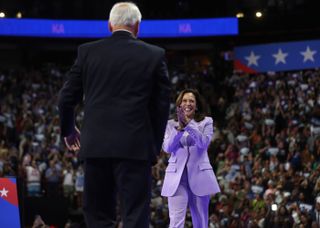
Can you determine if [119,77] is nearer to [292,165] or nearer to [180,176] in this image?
[180,176]

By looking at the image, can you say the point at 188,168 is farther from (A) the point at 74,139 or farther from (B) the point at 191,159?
(A) the point at 74,139

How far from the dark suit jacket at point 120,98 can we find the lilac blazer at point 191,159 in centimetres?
242

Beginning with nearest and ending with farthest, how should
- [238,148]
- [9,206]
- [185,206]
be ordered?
[9,206] → [185,206] → [238,148]

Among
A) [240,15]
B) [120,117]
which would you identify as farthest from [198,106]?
[240,15]

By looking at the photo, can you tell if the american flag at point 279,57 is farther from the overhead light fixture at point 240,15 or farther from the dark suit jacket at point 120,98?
the dark suit jacket at point 120,98

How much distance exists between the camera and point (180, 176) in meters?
6.56

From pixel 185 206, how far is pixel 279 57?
673 inches

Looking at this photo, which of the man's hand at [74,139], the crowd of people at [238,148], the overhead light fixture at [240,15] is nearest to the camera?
the man's hand at [74,139]

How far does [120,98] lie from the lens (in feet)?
13.0

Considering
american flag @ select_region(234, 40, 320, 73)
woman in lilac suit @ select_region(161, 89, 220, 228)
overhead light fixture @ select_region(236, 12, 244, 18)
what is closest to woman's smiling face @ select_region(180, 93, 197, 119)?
woman in lilac suit @ select_region(161, 89, 220, 228)

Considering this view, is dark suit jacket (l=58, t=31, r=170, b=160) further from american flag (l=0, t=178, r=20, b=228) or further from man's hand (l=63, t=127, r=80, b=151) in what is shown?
american flag (l=0, t=178, r=20, b=228)

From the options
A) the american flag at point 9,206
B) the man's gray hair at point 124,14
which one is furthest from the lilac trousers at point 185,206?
the man's gray hair at point 124,14

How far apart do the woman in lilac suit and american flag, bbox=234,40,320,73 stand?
621 inches

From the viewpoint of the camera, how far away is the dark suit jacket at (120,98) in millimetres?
3936
